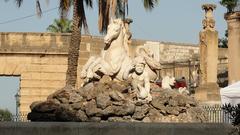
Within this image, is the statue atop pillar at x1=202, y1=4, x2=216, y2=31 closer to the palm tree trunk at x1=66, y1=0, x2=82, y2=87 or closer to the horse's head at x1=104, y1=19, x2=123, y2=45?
the palm tree trunk at x1=66, y1=0, x2=82, y2=87

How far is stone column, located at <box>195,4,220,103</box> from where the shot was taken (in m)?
22.3

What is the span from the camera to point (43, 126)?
19.4ft

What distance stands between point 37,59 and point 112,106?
16.5 m

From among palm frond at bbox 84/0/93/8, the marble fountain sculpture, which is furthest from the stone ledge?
palm frond at bbox 84/0/93/8

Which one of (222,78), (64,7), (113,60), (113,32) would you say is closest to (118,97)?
(113,60)

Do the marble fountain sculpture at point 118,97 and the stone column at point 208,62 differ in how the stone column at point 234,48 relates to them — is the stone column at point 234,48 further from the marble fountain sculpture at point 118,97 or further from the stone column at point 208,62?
the marble fountain sculpture at point 118,97

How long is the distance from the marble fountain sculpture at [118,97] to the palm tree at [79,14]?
580 centimetres

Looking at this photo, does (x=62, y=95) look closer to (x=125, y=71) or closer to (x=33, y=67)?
(x=125, y=71)

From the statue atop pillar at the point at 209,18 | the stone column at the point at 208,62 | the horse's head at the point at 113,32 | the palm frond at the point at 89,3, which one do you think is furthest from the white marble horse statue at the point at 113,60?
the statue atop pillar at the point at 209,18

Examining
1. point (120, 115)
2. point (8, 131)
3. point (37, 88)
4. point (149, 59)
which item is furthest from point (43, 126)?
point (37, 88)

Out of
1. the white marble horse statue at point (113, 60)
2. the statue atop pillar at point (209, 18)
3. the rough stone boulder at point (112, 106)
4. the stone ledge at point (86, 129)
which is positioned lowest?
the rough stone boulder at point (112, 106)

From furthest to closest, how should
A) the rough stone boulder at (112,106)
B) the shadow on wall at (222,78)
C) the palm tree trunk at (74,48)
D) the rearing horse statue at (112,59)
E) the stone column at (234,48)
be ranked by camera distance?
the shadow on wall at (222,78)
the stone column at (234,48)
the palm tree trunk at (74,48)
the rearing horse statue at (112,59)
the rough stone boulder at (112,106)

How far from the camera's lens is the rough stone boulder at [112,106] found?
13.2 m

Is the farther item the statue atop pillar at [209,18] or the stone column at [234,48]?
the stone column at [234,48]
